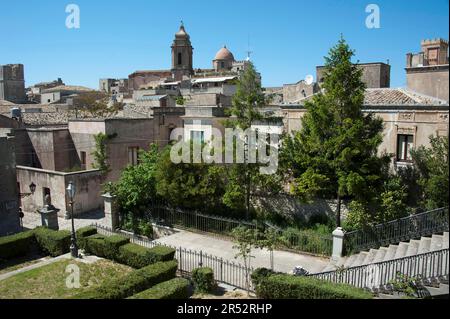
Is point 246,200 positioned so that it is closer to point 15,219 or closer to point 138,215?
point 138,215

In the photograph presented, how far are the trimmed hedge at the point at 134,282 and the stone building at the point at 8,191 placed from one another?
9902 mm

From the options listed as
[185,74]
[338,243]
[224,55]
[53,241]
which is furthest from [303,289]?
[224,55]

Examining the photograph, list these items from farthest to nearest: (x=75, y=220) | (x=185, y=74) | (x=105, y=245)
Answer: (x=185, y=74)
(x=75, y=220)
(x=105, y=245)

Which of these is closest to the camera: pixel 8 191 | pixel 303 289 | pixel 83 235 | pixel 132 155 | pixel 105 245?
pixel 303 289

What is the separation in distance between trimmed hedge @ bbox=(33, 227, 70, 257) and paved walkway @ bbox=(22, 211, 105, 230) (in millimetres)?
3515

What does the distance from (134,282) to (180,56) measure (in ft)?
217

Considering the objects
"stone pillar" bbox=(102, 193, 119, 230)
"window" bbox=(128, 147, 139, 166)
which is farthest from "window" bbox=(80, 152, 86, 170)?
"stone pillar" bbox=(102, 193, 119, 230)

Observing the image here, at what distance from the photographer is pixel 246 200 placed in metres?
19.3

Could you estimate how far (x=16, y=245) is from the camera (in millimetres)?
15820

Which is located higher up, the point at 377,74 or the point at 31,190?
the point at 377,74

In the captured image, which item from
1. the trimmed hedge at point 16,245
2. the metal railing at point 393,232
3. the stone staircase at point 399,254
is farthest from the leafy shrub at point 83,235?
the metal railing at point 393,232

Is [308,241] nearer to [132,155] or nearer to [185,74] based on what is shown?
[132,155]

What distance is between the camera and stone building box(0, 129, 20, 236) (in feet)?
61.5
